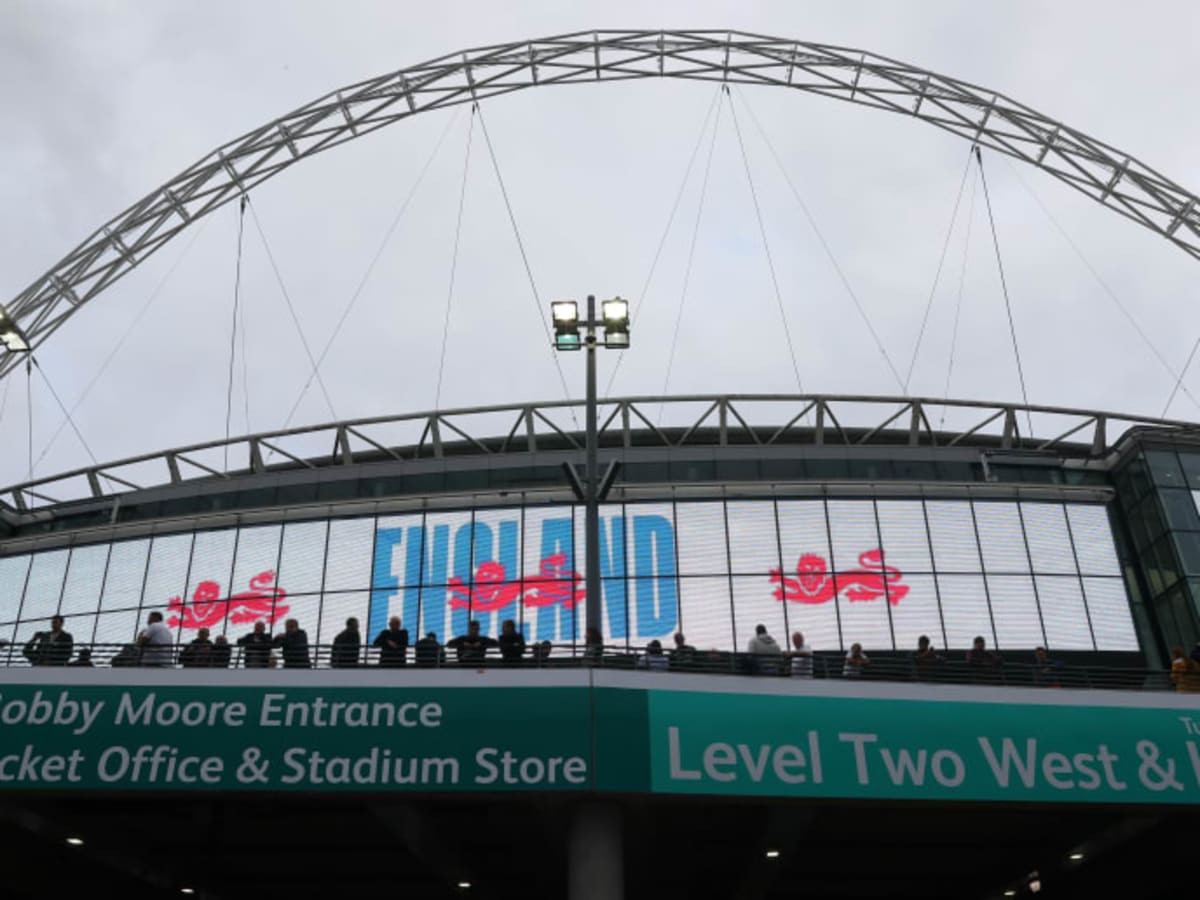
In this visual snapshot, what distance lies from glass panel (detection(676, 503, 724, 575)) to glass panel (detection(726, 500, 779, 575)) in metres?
0.23

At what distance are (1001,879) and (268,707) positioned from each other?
55.9ft

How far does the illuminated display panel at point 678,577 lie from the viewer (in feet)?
109

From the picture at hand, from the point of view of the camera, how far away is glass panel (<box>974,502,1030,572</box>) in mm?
34188

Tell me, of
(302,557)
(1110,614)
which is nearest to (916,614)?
(1110,614)

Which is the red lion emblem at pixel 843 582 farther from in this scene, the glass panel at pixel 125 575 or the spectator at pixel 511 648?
the glass panel at pixel 125 575

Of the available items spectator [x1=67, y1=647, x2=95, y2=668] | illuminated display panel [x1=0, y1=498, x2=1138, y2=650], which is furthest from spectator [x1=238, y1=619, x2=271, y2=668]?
illuminated display panel [x1=0, y1=498, x2=1138, y2=650]

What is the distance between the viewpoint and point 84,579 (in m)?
37.5

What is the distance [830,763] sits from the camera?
53.0 ft

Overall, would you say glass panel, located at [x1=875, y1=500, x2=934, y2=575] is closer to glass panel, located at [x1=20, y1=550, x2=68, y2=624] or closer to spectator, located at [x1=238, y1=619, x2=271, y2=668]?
spectator, located at [x1=238, y1=619, x2=271, y2=668]

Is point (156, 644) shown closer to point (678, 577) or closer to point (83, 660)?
point (83, 660)

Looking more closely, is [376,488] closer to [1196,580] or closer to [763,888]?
[763,888]

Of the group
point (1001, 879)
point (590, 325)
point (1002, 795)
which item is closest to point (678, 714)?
point (1002, 795)

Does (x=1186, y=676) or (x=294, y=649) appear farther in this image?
(x=1186, y=676)

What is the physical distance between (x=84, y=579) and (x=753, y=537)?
22.6 meters
